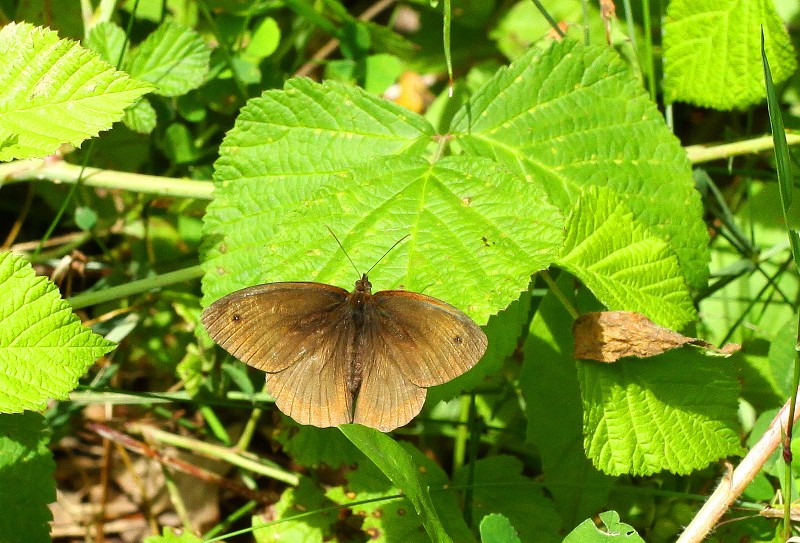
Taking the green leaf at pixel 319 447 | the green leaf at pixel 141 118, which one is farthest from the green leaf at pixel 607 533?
the green leaf at pixel 141 118

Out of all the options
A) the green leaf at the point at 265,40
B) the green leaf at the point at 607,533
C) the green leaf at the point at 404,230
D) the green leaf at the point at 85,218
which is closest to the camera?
the green leaf at the point at 607,533

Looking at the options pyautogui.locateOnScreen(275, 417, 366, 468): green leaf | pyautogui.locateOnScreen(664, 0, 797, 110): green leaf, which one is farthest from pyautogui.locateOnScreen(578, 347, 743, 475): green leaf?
pyautogui.locateOnScreen(664, 0, 797, 110): green leaf

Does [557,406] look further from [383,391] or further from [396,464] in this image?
[396,464]

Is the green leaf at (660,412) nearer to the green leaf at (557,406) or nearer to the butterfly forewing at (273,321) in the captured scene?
the green leaf at (557,406)

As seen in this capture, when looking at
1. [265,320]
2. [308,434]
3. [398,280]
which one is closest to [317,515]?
[308,434]

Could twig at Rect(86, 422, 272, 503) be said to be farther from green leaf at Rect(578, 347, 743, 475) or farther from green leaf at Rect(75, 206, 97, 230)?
green leaf at Rect(578, 347, 743, 475)

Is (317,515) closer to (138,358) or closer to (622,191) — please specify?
(138,358)
